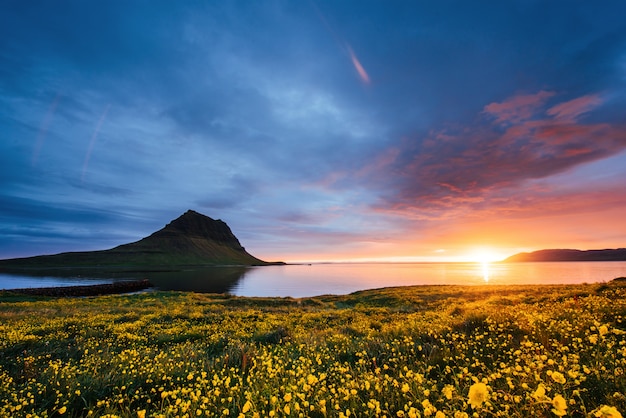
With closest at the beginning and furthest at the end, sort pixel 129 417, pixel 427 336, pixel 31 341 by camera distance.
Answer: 1. pixel 129 417
2. pixel 427 336
3. pixel 31 341

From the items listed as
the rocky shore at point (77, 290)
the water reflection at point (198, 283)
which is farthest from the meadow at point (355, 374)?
the water reflection at point (198, 283)

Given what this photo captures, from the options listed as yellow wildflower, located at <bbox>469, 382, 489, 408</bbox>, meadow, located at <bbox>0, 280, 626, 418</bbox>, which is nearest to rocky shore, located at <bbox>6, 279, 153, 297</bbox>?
meadow, located at <bbox>0, 280, 626, 418</bbox>

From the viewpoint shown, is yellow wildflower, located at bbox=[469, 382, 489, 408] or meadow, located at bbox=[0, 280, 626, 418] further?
meadow, located at bbox=[0, 280, 626, 418]

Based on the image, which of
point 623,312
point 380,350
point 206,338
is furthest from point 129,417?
point 623,312

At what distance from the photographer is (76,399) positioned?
5.70 meters

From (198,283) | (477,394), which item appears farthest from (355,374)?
(198,283)

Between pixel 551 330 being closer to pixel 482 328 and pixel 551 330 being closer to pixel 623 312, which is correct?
pixel 482 328

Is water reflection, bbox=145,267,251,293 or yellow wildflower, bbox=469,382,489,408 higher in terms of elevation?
yellow wildflower, bbox=469,382,489,408

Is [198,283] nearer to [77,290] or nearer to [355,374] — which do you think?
[77,290]

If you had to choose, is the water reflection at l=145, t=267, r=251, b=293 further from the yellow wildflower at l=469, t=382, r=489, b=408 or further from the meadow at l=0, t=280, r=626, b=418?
the yellow wildflower at l=469, t=382, r=489, b=408

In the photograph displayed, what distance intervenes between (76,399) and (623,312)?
41.3ft

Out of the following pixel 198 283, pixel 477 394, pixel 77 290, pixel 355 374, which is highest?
pixel 477 394

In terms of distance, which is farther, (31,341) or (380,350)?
(31,341)

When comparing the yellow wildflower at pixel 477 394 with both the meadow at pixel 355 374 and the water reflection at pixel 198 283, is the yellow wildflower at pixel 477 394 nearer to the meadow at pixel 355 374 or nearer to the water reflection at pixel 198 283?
the meadow at pixel 355 374
